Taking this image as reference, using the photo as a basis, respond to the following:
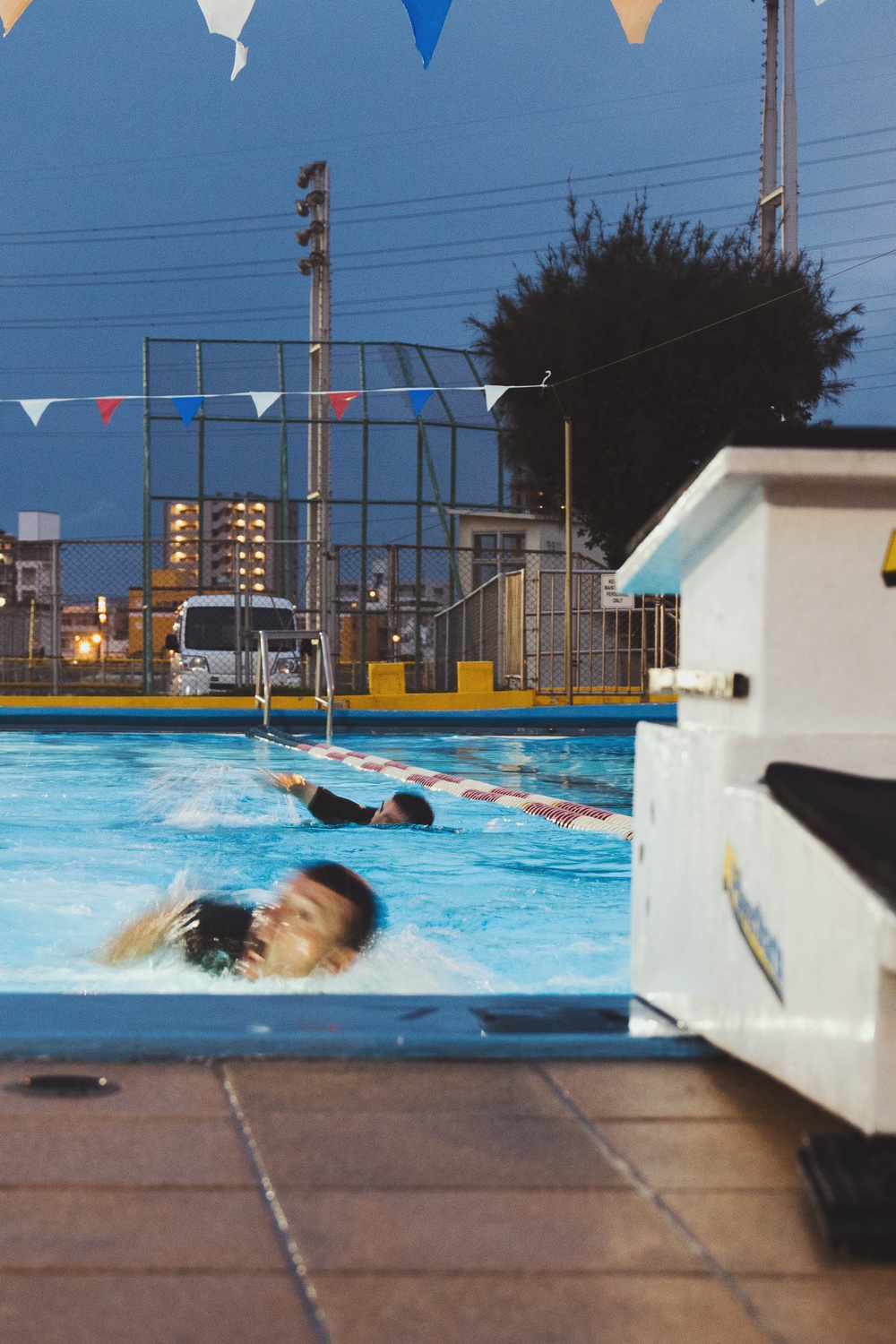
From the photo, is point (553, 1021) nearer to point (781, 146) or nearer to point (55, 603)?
point (55, 603)

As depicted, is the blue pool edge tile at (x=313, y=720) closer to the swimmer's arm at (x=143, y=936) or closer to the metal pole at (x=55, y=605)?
the metal pole at (x=55, y=605)

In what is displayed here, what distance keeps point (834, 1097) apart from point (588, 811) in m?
4.81

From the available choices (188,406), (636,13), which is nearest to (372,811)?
(636,13)

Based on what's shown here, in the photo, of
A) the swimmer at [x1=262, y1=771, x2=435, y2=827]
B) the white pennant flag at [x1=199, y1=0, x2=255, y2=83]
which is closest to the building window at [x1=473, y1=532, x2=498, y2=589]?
the swimmer at [x1=262, y1=771, x2=435, y2=827]

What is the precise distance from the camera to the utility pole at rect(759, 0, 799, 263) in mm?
20156

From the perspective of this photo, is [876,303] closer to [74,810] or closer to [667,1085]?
[74,810]

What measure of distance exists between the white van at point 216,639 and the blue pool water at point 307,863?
5998 mm

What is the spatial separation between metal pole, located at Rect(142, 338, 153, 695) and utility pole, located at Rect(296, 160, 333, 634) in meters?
2.42

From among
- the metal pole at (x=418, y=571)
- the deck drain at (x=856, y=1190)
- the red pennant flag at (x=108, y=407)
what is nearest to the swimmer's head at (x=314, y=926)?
the deck drain at (x=856, y=1190)

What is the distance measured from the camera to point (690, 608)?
2.21 m

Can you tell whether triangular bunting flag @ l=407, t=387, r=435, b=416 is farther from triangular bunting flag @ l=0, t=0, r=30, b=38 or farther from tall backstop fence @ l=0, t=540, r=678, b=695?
triangular bunting flag @ l=0, t=0, r=30, b=38

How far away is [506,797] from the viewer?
24.0 feet

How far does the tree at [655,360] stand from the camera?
2172 centimetres

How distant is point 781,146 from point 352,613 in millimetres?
10595
